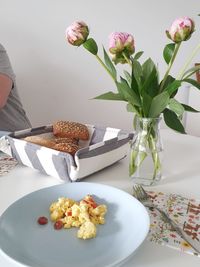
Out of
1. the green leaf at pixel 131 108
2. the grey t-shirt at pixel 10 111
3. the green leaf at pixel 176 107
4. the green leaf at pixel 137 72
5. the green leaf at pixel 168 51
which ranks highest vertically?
the green leaf at pixel 168 51

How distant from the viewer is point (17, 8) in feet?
5.55

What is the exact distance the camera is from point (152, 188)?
73cm

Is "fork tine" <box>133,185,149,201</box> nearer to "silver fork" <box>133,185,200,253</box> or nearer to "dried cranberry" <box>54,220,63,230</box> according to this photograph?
"silver fork" <box>133,185,200,253</box>

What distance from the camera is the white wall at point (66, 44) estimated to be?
66.9 inches

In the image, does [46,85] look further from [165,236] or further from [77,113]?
[165,236]

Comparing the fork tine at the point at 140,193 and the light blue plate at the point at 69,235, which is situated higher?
the light blue plate at the point at 69,235

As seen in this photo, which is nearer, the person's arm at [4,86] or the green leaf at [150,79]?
the green leaf at [150,79]

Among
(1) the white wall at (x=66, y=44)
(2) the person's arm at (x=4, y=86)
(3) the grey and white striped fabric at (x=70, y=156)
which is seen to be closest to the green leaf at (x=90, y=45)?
(3) the grey and white striped fabric at (x=70, y=156)

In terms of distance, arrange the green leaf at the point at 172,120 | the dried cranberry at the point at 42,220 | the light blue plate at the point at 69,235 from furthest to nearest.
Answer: the green leaf at the point at 172,120 → the dried cranberry at the point at 42,220 → the light blue plate at the point at 69,235

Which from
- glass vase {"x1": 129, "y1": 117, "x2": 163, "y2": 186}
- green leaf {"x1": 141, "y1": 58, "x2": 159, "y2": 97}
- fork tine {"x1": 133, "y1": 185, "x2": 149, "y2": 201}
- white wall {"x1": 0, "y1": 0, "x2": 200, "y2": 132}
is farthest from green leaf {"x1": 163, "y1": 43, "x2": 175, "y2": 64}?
white wall {"x1": 0, "y1": 0, "x2": 200, "y2": 132}

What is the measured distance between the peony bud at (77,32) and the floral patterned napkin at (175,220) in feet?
1.29

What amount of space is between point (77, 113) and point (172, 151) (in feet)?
3.29

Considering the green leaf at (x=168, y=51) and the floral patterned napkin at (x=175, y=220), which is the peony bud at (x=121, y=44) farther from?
the floral patterned napkin at (x=175, y=220)

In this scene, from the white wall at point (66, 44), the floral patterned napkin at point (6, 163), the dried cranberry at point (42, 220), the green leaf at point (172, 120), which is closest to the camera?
the dried cranberry at point (42, 220)
